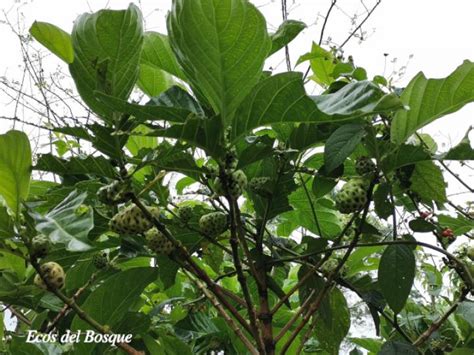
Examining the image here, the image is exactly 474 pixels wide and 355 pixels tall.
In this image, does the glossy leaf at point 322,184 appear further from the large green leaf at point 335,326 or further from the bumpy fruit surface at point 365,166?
the large green leaf at point 335,326

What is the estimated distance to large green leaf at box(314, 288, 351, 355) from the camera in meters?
0.86

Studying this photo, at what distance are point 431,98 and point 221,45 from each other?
0.23 meters

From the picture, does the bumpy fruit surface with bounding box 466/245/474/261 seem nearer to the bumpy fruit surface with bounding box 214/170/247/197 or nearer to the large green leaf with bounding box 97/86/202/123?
the bumpy fruit surface with bounding box 214/170/247/197

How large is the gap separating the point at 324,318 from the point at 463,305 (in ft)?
0.65

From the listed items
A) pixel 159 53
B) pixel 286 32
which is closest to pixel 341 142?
pixel 286 32

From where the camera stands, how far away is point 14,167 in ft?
1.97

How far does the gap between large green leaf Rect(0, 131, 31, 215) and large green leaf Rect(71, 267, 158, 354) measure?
0.17 metres

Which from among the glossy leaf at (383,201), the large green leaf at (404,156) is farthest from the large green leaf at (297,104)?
the glossy leaf at (383,201)

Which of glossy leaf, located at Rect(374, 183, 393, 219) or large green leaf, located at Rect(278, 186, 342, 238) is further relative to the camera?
large green leaf, located at Rect(278, 186, 342, 238)

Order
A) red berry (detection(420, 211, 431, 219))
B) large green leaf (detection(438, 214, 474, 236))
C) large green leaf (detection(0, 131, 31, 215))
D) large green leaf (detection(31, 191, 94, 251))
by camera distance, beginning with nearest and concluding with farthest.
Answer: large green leaf (detection(31, 191, 94, 251)), large green leaf (detection(0, 131, 31, 215)), red berry (detection(420, 211, 431, 219)), large green leaf (detection(438, 214, 474, 236))

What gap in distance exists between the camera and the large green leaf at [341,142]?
0.61m

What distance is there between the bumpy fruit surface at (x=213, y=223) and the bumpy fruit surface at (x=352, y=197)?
6.1 inches

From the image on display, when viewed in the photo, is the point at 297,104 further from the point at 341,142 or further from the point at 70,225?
the point at 70,225

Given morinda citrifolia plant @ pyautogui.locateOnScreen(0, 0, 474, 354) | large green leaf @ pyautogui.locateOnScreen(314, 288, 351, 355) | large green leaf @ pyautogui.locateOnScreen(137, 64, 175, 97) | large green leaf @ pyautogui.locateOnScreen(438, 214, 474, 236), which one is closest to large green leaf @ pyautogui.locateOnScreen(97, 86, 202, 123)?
morinda citrifolia plant @ pyautogui.locateOnScreen(0, 0, 474, 354)
